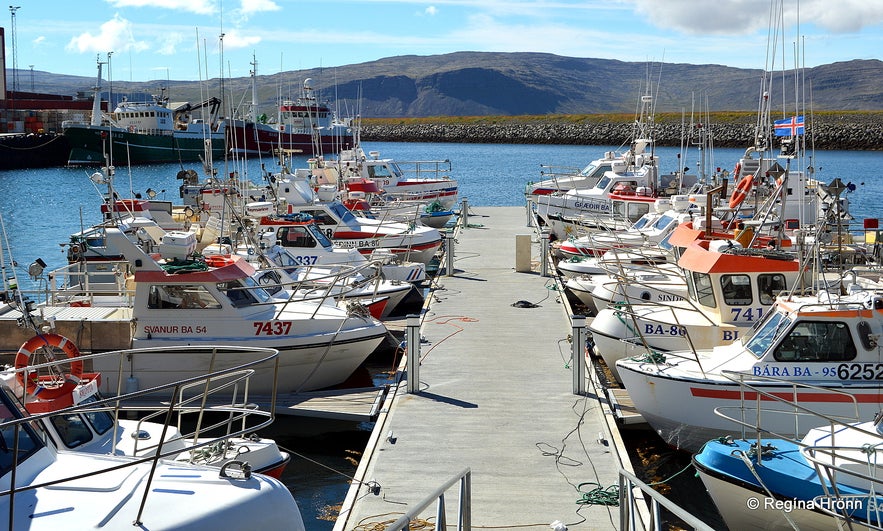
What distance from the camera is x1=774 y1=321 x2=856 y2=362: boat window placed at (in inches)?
430

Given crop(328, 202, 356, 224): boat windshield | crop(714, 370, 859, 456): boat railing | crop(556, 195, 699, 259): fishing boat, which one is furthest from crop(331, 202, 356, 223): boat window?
crop(714, 370, 859, 456): boat railing

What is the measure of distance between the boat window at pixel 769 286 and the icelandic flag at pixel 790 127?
2.51 metres

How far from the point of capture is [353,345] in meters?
14.4

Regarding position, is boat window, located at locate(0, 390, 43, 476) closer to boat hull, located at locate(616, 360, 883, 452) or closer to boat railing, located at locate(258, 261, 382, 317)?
boat hull, located at locate(616, 360, 883, 452)

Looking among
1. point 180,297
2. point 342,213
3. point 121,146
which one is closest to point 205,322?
point 180,297

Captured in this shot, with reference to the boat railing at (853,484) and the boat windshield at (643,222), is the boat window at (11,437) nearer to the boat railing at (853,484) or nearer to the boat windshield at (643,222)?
the boat railing at (853,484)

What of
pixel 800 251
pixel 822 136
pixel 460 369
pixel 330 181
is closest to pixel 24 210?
pixel 330 181

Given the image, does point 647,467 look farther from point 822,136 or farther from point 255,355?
point 822,136

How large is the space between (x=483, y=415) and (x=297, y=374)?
330cm

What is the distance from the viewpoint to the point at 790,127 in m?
16.5

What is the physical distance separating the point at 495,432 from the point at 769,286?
15.1 feet

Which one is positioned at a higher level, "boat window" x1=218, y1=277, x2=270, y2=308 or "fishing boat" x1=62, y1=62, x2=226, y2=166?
"fishing boat" x1=62, y1=62, x2=226, y2=166

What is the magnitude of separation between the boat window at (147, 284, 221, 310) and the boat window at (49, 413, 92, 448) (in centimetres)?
503

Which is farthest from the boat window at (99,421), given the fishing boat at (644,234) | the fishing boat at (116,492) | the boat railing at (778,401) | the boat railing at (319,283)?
the fishing boat at (644,234)
